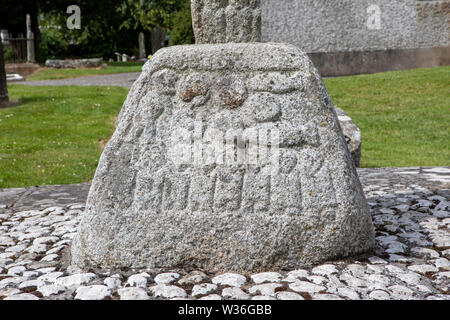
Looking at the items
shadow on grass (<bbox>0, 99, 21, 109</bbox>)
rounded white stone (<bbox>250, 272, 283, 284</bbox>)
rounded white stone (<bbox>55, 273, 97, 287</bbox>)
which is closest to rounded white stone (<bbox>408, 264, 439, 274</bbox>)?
rounded white stone (<bbox>250, 272, 283, 284</bbox>)

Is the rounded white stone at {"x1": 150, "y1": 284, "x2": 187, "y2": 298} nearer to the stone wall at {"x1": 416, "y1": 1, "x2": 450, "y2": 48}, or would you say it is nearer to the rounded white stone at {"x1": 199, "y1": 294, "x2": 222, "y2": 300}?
the rounded white stone at {"x1": 199, "y1": 294, "x2": 222, "y2": 300}

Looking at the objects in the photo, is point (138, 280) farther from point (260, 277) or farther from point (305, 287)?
point (305, 287)

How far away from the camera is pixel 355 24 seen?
15180 mm

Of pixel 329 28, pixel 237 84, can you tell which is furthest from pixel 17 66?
pixel 237 84

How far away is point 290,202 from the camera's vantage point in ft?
10.3

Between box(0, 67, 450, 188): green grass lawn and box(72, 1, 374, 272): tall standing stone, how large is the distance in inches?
162

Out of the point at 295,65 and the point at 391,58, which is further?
the point at 391,58

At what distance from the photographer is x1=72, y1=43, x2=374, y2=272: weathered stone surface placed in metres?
3.14

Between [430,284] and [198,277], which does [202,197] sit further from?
[430,284]

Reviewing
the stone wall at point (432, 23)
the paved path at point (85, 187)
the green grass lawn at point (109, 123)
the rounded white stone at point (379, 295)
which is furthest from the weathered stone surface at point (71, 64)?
the rounded white stone at point (379, 295)

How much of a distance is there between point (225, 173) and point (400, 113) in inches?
355

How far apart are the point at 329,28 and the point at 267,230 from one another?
13024 millimetres

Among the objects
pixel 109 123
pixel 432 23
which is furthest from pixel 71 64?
pixel 432 23
